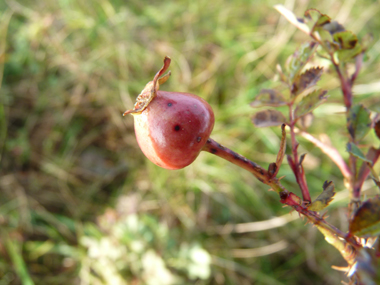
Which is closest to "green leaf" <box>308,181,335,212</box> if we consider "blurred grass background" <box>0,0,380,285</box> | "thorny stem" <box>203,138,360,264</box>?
"thorny stem" <box>203,138,360,264</box>

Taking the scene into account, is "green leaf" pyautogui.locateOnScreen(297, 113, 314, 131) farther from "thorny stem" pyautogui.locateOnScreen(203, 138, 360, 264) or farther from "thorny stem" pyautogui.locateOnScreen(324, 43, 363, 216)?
"thorny stem" pyautogui.locateOnScreen(203, 138, 360, 264)

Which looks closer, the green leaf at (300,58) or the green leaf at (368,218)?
the green leaf at (368,218)

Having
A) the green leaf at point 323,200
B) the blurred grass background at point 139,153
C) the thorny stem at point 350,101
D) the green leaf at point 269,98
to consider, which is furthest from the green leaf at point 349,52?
the blurred grass background at point 139,153

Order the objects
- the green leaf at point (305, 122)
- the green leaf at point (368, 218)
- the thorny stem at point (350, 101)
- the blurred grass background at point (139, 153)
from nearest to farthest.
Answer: the green leaf at point (368, 218), the thorny stem at point (350, 101), the green leaf at point (305, 122), the blurred grass background at point (139, 153)

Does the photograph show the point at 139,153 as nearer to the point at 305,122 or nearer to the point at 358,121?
the point at 305,122

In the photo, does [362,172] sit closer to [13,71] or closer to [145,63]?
[145,63]

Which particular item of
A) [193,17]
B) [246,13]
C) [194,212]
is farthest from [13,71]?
[246,13]

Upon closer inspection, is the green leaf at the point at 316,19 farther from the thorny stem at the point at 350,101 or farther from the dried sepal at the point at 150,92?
the dried sepal at the point at 150,92

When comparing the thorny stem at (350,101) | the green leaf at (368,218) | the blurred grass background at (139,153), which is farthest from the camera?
the blurred grass background at (139,153)
